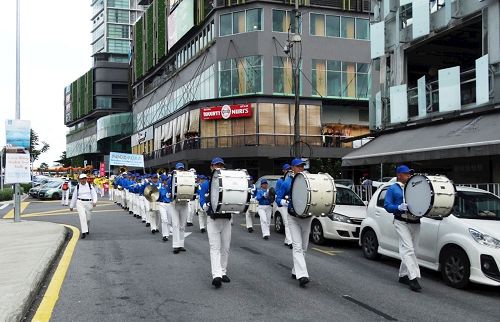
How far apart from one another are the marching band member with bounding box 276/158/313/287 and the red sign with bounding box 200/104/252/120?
35.0 m

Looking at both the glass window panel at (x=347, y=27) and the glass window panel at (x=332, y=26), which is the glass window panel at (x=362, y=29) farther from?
the glass window panel at (x=332, y=26)

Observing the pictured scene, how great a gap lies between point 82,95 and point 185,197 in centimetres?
11210

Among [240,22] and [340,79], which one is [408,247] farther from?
[340,79]

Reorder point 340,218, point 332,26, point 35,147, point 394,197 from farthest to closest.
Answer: point 35,147
point 332,26
point 340,218
point 394,197

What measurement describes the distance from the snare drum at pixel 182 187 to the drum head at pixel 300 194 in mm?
3489

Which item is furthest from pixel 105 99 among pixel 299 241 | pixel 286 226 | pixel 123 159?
pixel 299 241

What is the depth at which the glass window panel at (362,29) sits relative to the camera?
155ft

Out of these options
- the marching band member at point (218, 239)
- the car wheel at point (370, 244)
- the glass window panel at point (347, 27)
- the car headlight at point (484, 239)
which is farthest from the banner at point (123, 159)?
the glass window panel at point (347, 27)

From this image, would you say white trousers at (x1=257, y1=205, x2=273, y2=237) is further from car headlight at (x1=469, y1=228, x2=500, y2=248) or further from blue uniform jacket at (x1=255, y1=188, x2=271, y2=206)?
car headlight at (x1=469, y1=228, x2=500, y2=248)

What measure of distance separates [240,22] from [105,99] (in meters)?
67.1

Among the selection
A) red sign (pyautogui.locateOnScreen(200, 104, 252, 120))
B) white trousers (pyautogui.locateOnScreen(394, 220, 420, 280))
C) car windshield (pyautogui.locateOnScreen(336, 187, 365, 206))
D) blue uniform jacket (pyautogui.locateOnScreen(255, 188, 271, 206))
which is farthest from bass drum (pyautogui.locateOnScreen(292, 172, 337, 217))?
red sign (pyautogui.locateOnScreen(200, 104, 252, 120))

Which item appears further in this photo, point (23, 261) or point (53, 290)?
point (23, 261)

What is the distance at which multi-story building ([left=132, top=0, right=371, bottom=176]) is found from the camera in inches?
1709

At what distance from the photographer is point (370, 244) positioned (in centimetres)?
1068
